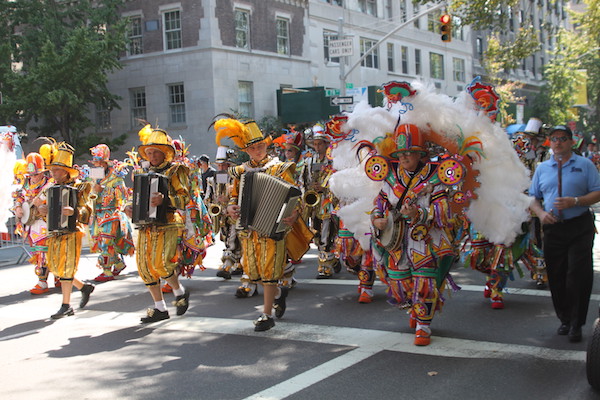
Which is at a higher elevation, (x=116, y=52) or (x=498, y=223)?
(x=116, y=52)

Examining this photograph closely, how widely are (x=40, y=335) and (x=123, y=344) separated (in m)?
1.25

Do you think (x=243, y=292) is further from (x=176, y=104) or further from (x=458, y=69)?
(x=458, y=69)

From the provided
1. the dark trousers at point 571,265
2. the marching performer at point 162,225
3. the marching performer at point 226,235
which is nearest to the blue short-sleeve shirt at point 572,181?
the dark trousers at point 571,265

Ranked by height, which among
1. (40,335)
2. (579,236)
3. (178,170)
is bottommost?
(40,335)

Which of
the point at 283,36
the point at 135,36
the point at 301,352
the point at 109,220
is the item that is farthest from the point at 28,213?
the point at 283,36

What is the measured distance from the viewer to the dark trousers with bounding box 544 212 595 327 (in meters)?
6.02

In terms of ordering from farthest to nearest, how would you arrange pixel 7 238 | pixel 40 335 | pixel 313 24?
pixel 313 24
pixel 7 238
pixel 40 335

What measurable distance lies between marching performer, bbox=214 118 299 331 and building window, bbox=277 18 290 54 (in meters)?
23.6

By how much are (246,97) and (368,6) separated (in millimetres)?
11149

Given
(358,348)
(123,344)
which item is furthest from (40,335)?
(358,348)

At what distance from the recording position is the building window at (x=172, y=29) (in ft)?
90.1

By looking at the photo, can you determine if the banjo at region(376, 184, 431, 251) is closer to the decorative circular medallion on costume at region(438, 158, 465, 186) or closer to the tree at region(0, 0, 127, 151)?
A: the decorative circular medallion on costume at region(438, 158, 465, 186)

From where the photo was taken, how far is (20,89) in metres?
24.0

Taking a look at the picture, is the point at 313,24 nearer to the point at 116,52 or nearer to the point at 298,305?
the point at 116,52
